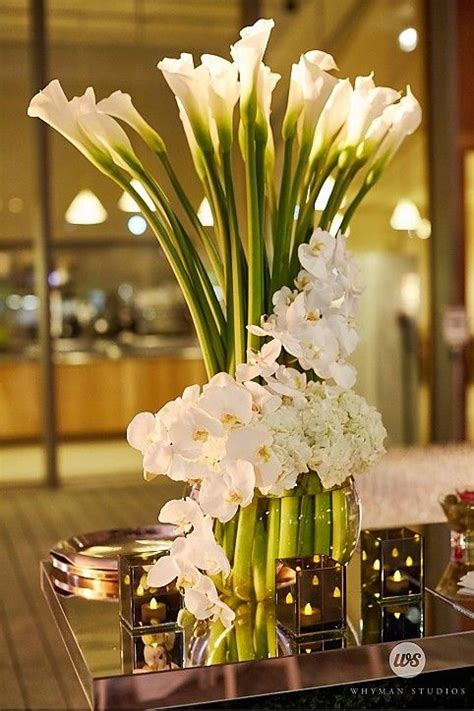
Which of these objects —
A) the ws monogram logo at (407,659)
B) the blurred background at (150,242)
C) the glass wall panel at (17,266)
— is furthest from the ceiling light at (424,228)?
the ws monogram logo at (407,659)

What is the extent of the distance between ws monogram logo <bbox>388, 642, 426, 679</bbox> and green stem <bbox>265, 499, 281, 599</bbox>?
220 mm

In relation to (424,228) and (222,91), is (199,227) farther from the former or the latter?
(424,228)

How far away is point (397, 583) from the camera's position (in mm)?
1499

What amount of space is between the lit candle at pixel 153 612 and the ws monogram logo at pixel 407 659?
0.31 metres

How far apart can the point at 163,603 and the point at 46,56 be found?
17.6 feet

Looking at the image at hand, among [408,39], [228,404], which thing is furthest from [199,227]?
[408,39]

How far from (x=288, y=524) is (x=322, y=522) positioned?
0.06m

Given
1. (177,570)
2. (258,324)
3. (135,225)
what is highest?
(135,225)

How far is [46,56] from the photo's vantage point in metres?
6.18

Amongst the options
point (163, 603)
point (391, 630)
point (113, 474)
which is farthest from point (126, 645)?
point (113, 474)

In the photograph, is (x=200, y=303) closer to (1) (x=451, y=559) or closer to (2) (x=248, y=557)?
Answer: (2) (x=248, y=557)

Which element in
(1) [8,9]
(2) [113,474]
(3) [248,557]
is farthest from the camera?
Answer: (2) [113,474]

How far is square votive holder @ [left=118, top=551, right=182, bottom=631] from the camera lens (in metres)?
1.38

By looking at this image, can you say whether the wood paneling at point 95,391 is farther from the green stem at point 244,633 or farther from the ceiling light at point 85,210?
the green stem at point 244,633
